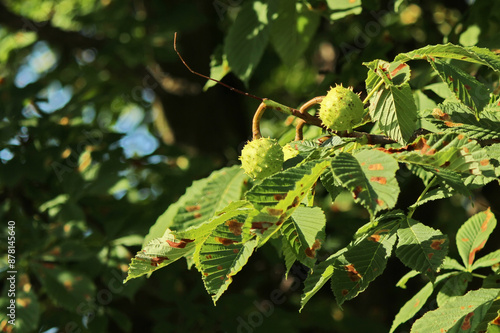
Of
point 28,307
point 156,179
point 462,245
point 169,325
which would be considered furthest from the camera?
point 156,179

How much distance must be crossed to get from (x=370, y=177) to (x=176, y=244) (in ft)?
1.38

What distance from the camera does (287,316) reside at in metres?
2.67

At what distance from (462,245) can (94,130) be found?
6.23 ft

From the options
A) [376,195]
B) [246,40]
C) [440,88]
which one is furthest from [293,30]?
[376,195]

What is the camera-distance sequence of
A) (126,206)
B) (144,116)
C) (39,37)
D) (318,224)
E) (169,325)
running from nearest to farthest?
(318,224) → (169,325) → (126,206) → (39,37) → (144,116)

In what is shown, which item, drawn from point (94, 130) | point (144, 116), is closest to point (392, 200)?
point (94, 130)

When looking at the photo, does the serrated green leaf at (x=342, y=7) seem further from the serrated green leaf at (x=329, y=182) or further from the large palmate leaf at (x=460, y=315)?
the large palmate leaf at (x=460, y=315)

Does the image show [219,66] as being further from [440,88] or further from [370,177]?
[370,177]

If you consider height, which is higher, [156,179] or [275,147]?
[275,147]

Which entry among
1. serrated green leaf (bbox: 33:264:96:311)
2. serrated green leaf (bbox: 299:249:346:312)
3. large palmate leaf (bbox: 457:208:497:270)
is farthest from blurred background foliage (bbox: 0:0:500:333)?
serrated green leaf (bbox: 299:249:346:312)

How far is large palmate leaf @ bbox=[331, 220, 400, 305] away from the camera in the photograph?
1.14 meters

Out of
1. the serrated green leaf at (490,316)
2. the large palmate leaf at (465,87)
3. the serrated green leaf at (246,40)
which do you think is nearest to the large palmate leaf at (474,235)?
the serrated green leaf at (490,316)

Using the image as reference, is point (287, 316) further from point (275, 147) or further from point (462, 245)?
point (275, 147)

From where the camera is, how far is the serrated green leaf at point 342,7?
6.00 feet
